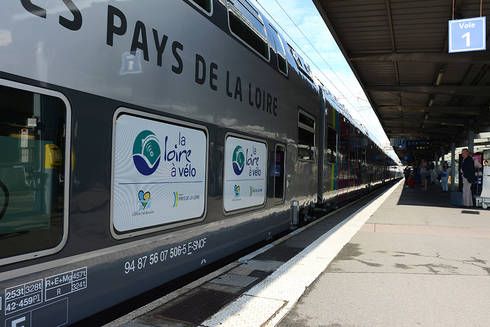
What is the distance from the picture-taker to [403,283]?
5312 millimetres

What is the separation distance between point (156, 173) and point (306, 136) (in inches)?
204

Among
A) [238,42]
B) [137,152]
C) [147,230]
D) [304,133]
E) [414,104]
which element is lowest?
[147,230]

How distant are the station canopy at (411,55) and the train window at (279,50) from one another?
6687mm

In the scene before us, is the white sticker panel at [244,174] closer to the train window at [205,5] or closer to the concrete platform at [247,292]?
the concrete platform at [247,292]

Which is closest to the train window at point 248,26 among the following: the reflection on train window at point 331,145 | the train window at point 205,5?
the train window at point 205,5

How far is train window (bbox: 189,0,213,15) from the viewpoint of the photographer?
4.40m

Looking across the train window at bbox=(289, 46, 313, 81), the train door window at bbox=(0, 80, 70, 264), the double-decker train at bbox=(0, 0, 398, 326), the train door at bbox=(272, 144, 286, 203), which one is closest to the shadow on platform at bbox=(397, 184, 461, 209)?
the train window at bbox=(289, 46, 313, 81)

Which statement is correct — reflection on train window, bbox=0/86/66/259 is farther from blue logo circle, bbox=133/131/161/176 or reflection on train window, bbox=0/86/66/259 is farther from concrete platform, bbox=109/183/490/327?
concrete platform, bbox=109/183/490/327

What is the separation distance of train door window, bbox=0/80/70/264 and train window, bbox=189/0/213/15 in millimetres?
2078

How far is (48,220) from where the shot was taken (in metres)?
2.68

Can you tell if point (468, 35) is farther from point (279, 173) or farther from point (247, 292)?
point (247, 292)

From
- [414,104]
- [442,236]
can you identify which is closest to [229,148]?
[442,236]

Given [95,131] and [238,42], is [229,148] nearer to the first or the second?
[238,42]

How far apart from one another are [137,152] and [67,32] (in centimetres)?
100
